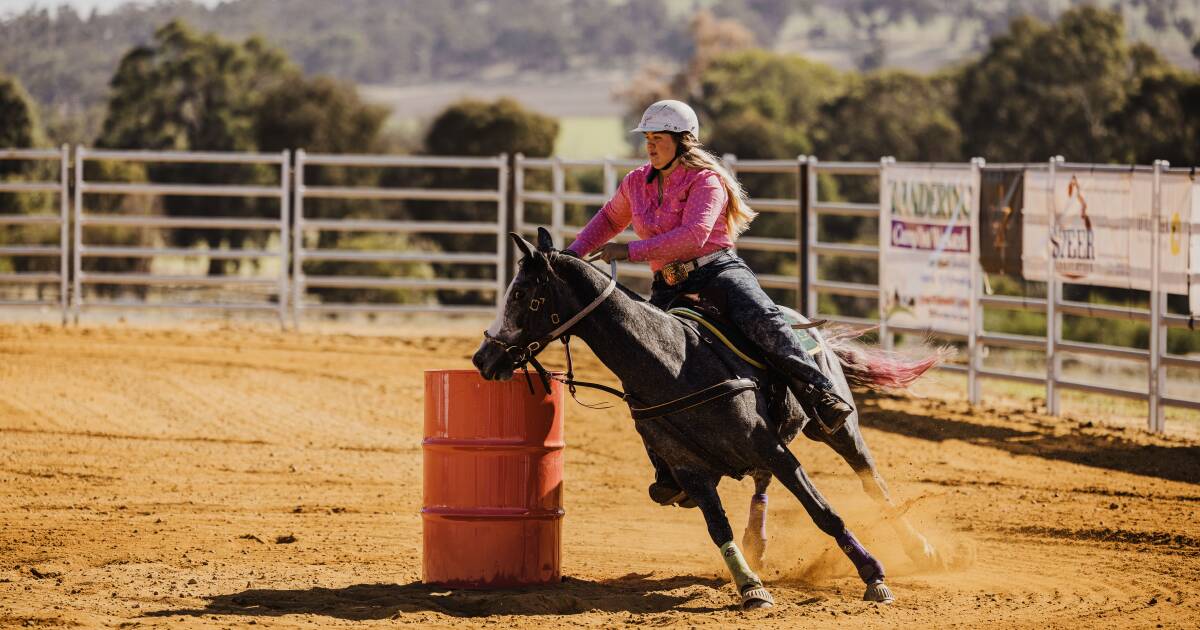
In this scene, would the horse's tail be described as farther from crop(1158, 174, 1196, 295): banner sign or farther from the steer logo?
the steer logo

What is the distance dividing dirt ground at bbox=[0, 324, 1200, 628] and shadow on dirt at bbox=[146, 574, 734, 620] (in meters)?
0.02

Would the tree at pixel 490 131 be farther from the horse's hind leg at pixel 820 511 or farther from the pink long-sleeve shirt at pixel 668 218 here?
the horse's hind leg at pixel 820 511

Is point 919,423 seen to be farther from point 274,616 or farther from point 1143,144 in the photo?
point 1143,144

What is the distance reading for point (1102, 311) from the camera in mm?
12742

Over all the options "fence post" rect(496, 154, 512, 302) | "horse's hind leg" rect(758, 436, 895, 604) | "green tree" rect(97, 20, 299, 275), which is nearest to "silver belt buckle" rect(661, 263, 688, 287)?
"horse's hind leg" rect(758, 436, 895, 604)

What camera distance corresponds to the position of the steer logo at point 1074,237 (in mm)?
12406

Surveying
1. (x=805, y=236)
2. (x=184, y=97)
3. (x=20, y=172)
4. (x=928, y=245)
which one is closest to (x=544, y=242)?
(x=928, y=245)

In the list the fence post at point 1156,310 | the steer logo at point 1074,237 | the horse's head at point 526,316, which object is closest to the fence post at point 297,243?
the steer logo at point 1074,237

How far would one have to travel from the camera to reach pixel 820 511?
6836 millimetres

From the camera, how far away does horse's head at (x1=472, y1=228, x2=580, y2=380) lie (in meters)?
6.43

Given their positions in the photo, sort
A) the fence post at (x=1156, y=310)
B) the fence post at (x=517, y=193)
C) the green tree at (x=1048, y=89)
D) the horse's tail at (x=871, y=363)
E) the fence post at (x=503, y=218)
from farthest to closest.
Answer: the green tree at (x=1048, y=89), the fence post at (x=517, y=193), the fence post at (x=503, y=218), the fence post at (x=1156, y=310), the horse's tail at (x=871, y=363)

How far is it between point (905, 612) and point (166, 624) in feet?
10.1

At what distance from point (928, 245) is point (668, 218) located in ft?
24.8

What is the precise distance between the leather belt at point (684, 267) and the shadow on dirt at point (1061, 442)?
5.11 metres
